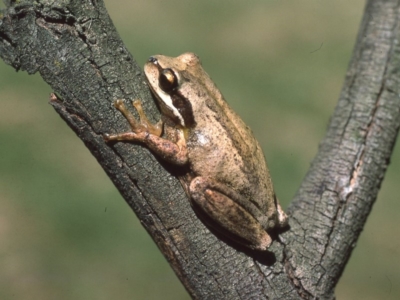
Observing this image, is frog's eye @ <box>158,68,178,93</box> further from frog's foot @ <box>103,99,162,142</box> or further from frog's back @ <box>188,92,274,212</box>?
frog's foot @ <box>103,99,162,142</box>

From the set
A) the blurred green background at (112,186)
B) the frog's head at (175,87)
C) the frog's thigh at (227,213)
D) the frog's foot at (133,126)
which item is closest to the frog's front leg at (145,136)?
the frog's foot at (133,126)

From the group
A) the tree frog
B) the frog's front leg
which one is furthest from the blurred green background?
the frog's front leg

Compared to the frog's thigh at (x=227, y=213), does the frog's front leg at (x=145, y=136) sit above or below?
above

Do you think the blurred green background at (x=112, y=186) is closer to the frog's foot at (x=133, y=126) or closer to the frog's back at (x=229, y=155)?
the frog's back at (x=229, y=155)

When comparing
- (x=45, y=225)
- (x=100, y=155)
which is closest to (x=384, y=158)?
(x=100, y=155)

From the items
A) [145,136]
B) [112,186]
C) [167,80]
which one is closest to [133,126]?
[145,136]

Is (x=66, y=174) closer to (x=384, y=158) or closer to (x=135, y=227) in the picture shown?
(x=135, y=227)

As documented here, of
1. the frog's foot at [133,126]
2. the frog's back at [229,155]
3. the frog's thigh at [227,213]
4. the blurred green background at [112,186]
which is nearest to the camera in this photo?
the frog's foot at [133,126]
